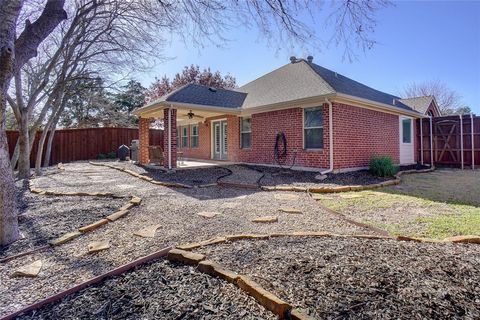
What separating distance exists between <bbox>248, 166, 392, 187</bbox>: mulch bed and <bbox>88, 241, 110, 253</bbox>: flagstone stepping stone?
15.3ft

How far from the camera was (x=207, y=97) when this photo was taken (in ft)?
38.4

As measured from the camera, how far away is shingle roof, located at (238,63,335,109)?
9.65 m

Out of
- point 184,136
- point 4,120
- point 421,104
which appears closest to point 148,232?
point 4,120

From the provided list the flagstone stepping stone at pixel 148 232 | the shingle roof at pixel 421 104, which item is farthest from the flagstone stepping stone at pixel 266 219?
the shingle roof at pixel 421 104

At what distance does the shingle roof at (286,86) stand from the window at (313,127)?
0.65 m

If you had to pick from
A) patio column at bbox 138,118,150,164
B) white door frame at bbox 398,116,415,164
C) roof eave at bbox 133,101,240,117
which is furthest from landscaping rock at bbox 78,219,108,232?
white door frame at bbox 398,116,415,164

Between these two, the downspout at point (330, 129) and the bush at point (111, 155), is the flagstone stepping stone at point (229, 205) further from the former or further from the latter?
the bush at point (111, 155)

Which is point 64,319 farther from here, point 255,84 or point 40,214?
point 255,84

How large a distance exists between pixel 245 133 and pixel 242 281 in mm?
10162

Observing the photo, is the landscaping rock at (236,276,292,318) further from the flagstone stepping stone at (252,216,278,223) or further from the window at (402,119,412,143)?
the window at (402,119,412,143)

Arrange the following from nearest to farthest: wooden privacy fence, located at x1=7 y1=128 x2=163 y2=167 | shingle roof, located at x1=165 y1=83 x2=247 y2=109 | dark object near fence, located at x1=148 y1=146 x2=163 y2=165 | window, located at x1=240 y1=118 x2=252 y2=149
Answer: shingle roof, located at x1=165 y1=83 x2=247 y2=109 → dark object near fence, located at x1=148 y1=146 x2=163 y2=165 → window, located at x1=240 y1=118 x2=252 y2=149 → wooden privacy fence, located at x1=7 y1=128 x2=163 y2=167

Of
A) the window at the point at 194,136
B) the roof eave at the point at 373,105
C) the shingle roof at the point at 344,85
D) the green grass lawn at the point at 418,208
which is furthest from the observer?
the window at the point at 194,136

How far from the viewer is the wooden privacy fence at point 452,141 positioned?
12.6m

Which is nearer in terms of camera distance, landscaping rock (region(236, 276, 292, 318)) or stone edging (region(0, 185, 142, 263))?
landscaping rock (region(236, 276, 292, 318))
